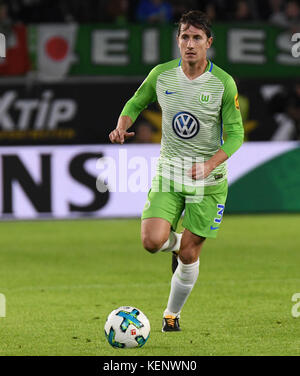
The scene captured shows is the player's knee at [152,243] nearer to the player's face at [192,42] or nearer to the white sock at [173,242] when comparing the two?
the white sock at [173,242]

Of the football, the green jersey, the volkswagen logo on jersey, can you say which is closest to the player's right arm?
the green jersey

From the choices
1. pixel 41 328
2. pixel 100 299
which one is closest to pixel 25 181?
pixel 100 299

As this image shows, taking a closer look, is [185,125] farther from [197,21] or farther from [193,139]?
[197,21]

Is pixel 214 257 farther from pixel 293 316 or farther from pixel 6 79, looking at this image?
pixel 6 79

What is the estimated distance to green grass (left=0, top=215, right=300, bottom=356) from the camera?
6871 millimetres

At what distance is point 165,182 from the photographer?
739 centimetres

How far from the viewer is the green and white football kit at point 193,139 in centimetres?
724

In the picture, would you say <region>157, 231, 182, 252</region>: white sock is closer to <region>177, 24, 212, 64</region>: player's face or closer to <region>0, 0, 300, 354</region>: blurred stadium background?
<region>177, 24, 212, 64</region>: player's face

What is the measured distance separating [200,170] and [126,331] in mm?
1198

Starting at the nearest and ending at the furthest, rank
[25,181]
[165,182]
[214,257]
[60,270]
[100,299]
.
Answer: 1. [165,182]
2. [100,299]
3. [60,270]
4. [214,257]
5. [25,181]

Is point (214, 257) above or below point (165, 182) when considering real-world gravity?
below

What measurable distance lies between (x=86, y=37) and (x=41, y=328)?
983 cm

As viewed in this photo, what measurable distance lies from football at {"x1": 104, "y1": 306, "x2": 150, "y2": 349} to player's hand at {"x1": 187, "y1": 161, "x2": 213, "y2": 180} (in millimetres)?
1032

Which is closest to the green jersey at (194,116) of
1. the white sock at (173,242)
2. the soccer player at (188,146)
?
the soccer player at (188,146)
